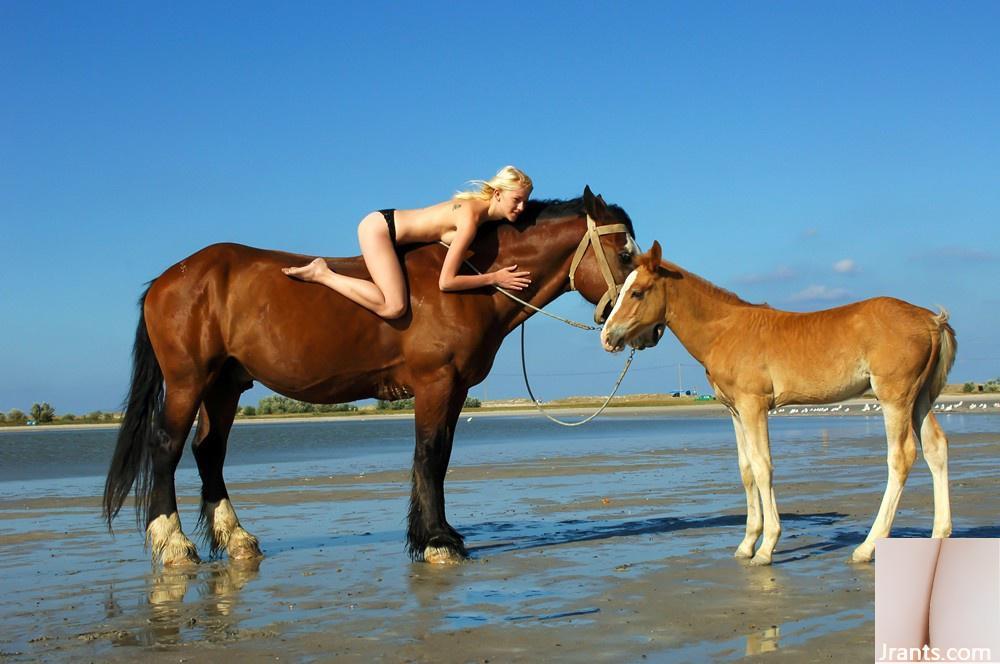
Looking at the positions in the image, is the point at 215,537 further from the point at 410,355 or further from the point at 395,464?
the point at 395,464

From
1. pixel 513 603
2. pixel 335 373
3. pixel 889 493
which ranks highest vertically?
pixel 335 373

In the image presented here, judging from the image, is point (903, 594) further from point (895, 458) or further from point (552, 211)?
point (552, 211)

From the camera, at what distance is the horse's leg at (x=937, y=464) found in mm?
7156

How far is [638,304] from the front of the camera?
7.61 m

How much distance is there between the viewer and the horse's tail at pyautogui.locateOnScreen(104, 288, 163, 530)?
8.46 metres

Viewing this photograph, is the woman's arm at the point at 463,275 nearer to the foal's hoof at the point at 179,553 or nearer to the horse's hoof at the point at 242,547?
the horse's hoof at the point at 242,547

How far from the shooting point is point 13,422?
65.2m

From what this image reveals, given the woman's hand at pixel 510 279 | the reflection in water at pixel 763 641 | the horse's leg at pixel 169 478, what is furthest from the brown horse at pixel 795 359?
the horse's leg at pixel 169 478

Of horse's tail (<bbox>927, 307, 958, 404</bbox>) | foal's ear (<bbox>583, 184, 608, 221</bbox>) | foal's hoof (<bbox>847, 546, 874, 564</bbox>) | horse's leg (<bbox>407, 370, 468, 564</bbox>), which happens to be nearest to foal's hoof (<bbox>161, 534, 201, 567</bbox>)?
horse's leg (<bbox>407, 370, 468, 564</bbox>)

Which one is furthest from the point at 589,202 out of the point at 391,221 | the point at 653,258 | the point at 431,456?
the point at 431,456

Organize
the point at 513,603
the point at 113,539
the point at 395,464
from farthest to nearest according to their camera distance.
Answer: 1. the point at 395,464
2. the point at 113,539
3. the point at 513,603

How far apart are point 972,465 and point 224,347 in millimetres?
10593

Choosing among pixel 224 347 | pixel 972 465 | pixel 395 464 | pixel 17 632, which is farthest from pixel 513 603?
pixel 395 464

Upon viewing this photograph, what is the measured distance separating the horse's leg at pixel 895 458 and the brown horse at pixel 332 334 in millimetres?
2214
